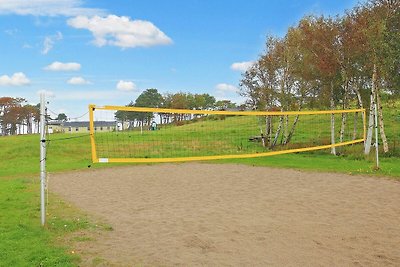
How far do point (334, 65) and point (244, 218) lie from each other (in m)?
15.4

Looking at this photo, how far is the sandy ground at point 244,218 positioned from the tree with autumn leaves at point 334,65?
7.35m

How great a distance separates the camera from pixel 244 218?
762cm

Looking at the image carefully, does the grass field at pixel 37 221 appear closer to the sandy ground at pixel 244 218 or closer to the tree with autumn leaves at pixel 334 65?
the sandy ground at pixel 244 218

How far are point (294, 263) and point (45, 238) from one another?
3.77 metres

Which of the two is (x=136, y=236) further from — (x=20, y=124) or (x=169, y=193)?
(x=20, y=124)

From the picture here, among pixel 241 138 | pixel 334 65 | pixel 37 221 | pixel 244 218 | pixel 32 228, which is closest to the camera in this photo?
pixel 32 228

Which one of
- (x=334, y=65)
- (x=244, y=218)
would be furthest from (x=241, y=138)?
(x=244, y=218)

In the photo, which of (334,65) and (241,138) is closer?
(334,65)

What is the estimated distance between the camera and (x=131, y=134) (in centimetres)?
3588

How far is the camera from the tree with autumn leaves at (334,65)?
1848 centimetres

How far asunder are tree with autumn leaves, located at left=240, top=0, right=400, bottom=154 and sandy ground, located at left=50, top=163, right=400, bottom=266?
7.35 m

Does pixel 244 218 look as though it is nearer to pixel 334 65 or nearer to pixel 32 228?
pixel 32 228

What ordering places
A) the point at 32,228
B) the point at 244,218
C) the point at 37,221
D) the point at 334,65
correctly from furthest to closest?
the point at 334,65 → the point at 244,218 → the point at 37,221 → the point at 32,228

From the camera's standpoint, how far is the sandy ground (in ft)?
17.7
